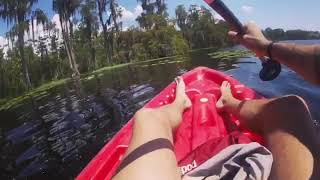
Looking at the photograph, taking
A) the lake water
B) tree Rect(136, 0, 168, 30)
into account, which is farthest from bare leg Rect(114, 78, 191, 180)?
tree Rect(136, 0, 168, 30)

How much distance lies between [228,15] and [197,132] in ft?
3.10

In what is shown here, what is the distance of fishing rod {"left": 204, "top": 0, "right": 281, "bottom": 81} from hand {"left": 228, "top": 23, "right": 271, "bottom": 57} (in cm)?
3

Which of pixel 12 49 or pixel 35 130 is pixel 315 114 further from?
pixel 12 49

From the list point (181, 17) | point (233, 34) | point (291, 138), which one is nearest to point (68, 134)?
point (233, 34)

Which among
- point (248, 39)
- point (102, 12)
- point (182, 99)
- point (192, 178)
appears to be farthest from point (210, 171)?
point (102, 12)

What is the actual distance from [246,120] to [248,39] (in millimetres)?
459

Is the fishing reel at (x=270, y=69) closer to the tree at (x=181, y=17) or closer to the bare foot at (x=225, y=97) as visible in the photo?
the bare foot at (x=225, y=97)

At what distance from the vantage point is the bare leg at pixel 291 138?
131cm

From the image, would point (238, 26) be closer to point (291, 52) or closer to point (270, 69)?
point (270, 69)

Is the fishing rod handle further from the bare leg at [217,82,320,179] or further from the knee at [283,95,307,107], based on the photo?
the knee at [283,95,307,107]

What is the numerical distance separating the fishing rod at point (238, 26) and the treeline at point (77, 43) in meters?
27.5

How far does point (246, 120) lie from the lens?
7.16 ft

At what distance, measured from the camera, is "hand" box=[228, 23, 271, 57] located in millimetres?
1936

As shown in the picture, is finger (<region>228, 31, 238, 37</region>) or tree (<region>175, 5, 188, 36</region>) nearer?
finger (<region>228, 31, 238, 37</region>)
